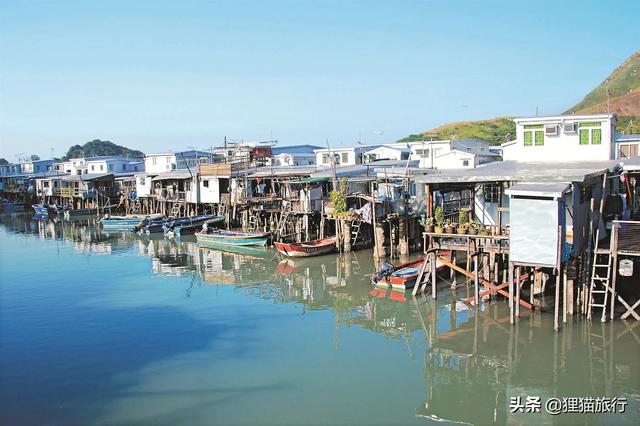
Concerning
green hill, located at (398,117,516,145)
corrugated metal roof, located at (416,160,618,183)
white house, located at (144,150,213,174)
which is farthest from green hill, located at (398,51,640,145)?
corrugated metal roof, located at (416,160,618,183)

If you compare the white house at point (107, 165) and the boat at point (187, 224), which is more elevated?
the white house at point (107, 165)

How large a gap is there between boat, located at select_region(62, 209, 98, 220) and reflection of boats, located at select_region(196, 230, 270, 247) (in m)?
28.8

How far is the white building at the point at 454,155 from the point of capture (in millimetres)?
40156

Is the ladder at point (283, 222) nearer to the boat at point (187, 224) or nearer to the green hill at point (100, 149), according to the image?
the boat at point (187, 224)

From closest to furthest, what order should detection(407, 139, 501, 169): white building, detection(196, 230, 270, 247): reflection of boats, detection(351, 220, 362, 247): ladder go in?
1. detection(351, 220, 362, 247): ladder
2. detection(196, 230, 270, 247): reflection of boats
3. detection(407, 139, 501, 169): white building

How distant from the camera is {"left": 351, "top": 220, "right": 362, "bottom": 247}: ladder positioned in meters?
32.8

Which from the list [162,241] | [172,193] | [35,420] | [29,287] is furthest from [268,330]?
[172,193]

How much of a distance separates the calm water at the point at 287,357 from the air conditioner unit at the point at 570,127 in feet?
30.0

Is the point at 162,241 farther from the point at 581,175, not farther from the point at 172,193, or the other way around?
the point at 581,175

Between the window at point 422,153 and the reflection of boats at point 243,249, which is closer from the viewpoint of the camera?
the reflection of boats at point 243,249

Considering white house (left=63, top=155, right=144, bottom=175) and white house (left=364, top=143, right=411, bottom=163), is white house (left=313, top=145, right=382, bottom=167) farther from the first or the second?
white house (left=63, top=155, right=144, bottom=175)

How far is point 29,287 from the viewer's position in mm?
26812

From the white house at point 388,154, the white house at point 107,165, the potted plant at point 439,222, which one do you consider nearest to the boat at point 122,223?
the white house at point 388,154

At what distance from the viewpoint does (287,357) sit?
16484 mm
